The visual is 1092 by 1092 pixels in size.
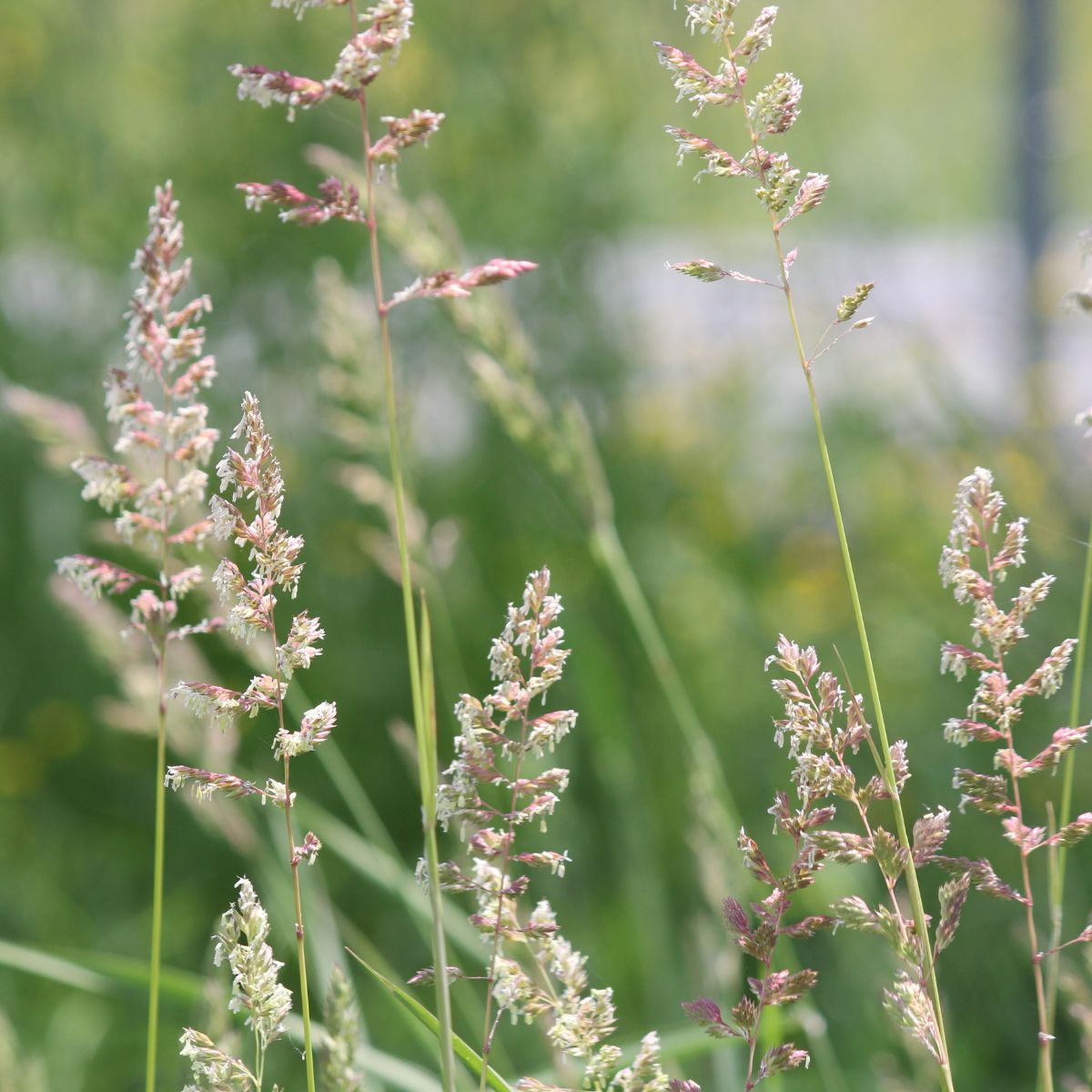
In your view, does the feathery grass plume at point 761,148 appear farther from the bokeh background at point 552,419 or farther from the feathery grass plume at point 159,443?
the bokeh background at point 552,419

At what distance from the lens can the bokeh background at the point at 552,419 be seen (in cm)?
248

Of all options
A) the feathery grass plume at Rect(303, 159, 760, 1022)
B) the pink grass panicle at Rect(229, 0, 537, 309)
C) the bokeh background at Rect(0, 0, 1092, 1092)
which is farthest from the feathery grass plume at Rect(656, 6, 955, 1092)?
the bokeh background at Rect(0, 0, 1092, 1092)

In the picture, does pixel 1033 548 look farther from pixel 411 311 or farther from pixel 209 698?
pixel 209 698

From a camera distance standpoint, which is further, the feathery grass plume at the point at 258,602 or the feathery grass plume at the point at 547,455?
the feathery grass plume at the point at 547,455

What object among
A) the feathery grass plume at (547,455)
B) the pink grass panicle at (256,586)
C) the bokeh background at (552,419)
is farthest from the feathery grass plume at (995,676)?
the bokeh background at (552,419)

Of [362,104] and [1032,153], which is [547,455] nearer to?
[362,104]

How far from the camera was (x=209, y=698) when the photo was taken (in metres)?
0.61

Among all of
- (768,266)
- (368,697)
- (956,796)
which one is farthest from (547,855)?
(768,266)

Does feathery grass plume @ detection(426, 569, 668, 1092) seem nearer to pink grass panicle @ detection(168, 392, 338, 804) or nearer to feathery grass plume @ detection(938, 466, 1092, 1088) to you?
pink grass panicle @ detection(168, 392, 338, 804)

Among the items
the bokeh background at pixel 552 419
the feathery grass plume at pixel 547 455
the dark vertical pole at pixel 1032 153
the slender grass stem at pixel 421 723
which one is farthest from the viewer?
the dark vertical pole at pixel 1032 153

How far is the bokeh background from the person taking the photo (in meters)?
2.48

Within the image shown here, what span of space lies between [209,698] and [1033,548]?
6.71ft

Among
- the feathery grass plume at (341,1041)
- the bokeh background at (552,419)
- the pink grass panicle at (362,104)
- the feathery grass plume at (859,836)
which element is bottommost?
the feathery grass plume at (341,1041)

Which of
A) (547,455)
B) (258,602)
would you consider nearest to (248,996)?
(258,602)
